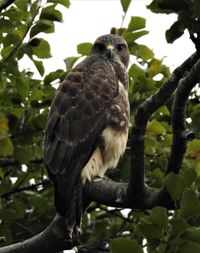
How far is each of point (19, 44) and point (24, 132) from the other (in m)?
0.60

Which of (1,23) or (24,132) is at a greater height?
(1,23)

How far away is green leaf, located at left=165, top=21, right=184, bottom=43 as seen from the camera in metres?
2.64

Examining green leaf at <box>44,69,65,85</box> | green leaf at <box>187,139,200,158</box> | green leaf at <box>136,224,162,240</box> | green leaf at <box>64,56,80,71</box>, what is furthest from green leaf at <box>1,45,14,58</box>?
green leaf at <box>136,224,162,240</box>

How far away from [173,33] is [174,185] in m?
0.64

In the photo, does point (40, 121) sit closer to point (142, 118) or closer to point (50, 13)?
point (50, 13)

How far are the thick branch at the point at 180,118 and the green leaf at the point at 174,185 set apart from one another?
0.79 ft

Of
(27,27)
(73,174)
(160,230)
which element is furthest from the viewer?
(27,27)

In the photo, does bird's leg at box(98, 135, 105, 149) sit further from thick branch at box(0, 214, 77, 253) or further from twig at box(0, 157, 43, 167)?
thick branch at box(0, 214, 77, 253)

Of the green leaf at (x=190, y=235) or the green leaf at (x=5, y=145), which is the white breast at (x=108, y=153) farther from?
the green leaf at (x=190, y=235)

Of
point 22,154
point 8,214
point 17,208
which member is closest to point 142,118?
point 22,154

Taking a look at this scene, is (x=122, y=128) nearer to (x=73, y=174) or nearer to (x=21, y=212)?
(x=73, y=174)

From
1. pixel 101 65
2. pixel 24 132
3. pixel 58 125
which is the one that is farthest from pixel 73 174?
pixel 101 65

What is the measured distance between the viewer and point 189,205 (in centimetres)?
275

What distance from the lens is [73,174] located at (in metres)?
3.74
